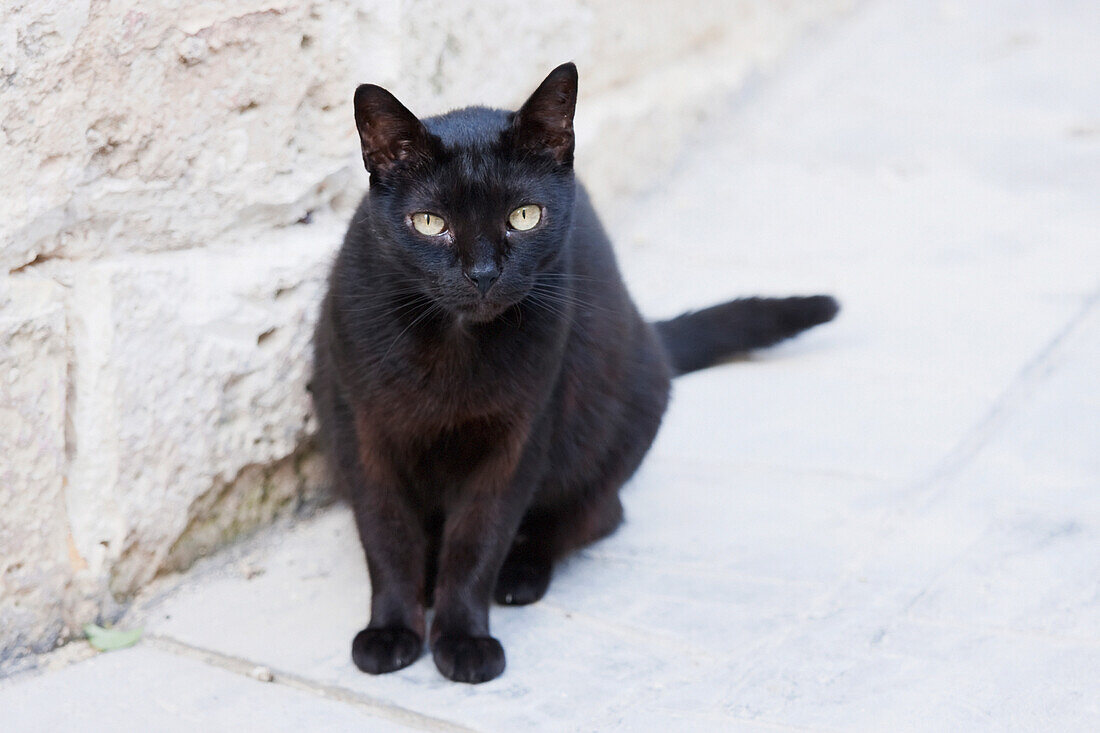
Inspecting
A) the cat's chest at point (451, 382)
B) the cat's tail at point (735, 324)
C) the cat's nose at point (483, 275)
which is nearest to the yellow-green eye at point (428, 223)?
the cat's nose at point (483, 275)

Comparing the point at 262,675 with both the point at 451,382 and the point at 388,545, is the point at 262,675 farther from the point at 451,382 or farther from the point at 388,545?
the point at 451,382

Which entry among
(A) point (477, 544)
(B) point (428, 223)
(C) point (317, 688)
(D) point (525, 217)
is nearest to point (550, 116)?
(D) point (525, 217)

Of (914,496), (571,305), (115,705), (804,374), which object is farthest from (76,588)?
(804,374)

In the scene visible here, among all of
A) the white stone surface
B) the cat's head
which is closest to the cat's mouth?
the cat's head

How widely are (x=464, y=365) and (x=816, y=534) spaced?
0.88m

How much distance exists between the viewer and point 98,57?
2049mm

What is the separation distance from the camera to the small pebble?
2.03 meters

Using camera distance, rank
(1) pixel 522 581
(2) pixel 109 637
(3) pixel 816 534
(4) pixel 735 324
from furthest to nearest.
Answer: (4) pixel 735 324, (3) pixel 816 534, (1) pixel 522 581, (2) pixel 109 637

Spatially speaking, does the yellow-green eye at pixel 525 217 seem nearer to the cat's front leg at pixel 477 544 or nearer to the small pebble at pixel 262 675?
the cat's front leg at pixel 477 544

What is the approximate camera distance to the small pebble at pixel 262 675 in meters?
2.03

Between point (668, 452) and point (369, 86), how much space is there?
135cm

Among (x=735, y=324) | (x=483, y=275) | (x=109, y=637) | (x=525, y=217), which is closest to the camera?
(x=483, y=275)

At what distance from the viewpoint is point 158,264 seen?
7.31 ft

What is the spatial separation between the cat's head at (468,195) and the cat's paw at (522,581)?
0.61 m
